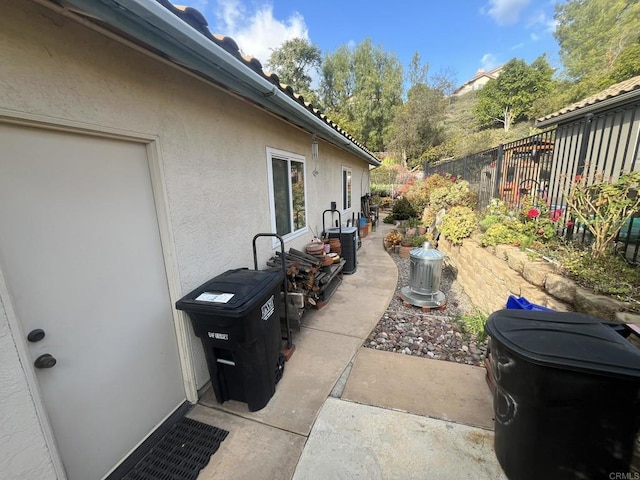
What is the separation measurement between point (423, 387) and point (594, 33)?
3879 centimetres

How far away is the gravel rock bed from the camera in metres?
3.27

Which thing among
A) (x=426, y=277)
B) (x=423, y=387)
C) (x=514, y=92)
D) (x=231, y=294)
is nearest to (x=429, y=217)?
(x=426, y=277)

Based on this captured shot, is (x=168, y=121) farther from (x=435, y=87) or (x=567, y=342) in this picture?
(x=435, y=87)

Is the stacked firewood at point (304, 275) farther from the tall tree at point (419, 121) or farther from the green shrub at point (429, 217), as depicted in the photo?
the tall tree at point (419, 121)

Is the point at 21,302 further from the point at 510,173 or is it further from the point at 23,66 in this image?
the point at 510,173

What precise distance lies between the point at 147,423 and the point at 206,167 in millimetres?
2383

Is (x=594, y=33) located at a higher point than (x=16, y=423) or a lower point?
higher

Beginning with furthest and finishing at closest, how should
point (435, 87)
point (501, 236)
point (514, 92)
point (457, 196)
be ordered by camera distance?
1. point (514, 92)
2. point (435, 87)
3. point (457, 196)
4. point (501, 236)

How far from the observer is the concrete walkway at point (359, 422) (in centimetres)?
190

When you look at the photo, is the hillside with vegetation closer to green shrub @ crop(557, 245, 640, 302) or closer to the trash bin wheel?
green shrub @ crop(557, 245, 640, 302)

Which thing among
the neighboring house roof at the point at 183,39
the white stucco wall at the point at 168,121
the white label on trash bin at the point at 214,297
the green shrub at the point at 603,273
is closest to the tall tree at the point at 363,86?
the white stucco wall at the point at 168,121

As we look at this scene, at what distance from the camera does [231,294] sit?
2221mm

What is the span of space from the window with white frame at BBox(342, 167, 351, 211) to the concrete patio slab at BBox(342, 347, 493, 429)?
6138 millimetres

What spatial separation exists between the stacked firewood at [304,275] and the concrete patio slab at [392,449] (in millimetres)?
Answer: 1736
